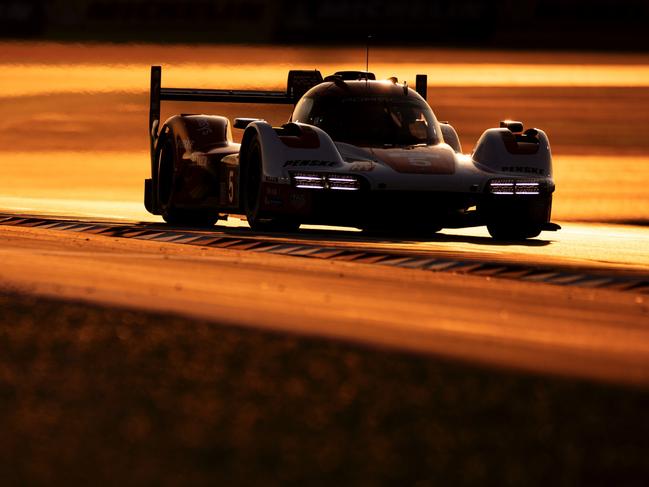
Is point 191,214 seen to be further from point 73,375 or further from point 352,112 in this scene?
point 73,375

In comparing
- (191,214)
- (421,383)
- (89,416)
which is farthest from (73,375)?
(191,214)

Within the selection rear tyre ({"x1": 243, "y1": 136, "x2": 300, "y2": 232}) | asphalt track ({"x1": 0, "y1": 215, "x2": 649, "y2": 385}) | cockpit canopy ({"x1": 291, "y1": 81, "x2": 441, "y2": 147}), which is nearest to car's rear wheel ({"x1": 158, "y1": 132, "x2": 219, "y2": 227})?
cockpit canopy ({"x1": 291, "y1": 81, "x2": 441, "y2": 147})

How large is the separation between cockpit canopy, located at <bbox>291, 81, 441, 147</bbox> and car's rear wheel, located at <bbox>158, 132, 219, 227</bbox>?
235 centimetres

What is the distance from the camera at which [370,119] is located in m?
16.6

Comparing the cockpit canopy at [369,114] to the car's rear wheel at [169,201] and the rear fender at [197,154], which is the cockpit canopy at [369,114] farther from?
the car's rear wheel at [169,201]

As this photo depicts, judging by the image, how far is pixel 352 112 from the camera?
16.6m

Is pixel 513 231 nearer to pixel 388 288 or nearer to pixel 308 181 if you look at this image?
pixel 308 181

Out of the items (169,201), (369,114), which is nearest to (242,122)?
(369,114)

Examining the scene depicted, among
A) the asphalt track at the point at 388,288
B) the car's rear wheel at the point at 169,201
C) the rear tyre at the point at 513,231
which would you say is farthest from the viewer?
the car's rear wheel at the point at 169,201

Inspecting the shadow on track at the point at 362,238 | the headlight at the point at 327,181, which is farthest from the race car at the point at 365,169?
the shadow on track at the point at 362,238

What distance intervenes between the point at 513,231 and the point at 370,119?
185cm

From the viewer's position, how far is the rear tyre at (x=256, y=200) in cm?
1576

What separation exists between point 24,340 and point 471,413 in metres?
2.67

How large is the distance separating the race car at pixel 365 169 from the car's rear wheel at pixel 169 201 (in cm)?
42
